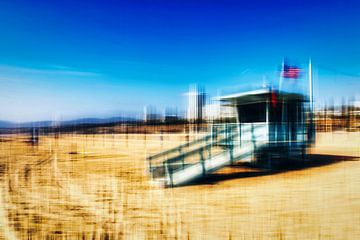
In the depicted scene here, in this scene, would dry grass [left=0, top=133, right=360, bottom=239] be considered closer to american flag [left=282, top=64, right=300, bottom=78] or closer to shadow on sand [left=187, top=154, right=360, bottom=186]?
shadow on sand [left=187, top=154, right=360, bottom=186]

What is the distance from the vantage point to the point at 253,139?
10805mm

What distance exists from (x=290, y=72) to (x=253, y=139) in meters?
3.82

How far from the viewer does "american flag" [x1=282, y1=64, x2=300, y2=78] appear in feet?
39.3

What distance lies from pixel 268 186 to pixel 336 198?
1997 mm

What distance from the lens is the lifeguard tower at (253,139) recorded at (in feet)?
31.1

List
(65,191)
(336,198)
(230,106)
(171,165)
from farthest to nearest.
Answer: (230,106)
(171,165)
(65,191)
(336,198)

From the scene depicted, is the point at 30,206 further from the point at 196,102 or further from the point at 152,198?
the point at 196,102

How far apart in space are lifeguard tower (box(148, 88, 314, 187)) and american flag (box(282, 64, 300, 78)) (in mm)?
886

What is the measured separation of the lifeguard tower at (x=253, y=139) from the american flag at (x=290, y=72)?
0.89 metres

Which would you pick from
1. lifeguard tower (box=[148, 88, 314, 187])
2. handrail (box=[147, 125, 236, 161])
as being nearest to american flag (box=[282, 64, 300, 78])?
lifeguard tower (box=[148, 88, 314, 187])

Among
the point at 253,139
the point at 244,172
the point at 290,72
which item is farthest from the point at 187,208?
the point at 290,72

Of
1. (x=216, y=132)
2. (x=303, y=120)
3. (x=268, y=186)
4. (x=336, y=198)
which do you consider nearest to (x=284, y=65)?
(x=303, y=120)

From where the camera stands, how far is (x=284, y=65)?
471 inches

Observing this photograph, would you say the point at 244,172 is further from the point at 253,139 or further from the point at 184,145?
the point at 184,145
